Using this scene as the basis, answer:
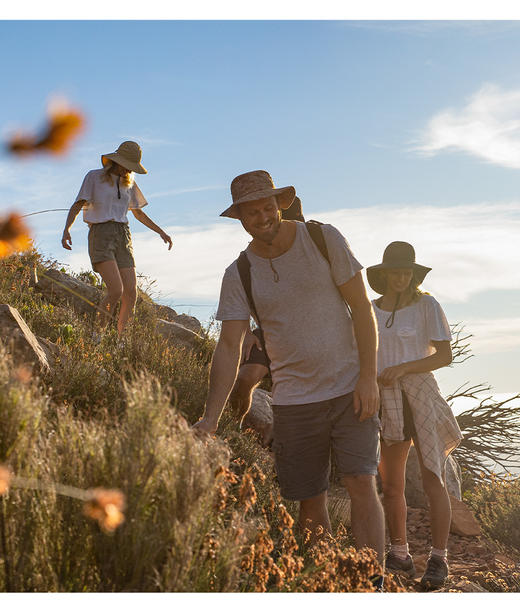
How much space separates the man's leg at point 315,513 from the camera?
12.6ft

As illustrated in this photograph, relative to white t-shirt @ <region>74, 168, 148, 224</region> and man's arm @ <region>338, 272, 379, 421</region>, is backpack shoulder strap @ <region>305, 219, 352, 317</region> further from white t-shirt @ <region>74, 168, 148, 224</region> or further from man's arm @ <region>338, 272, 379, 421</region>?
white t-shirt @ <region>74, 168, 148, 224</region>

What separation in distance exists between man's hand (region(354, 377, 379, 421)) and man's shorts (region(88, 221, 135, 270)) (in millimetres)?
4538

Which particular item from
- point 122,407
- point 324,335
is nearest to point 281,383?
point 324,335

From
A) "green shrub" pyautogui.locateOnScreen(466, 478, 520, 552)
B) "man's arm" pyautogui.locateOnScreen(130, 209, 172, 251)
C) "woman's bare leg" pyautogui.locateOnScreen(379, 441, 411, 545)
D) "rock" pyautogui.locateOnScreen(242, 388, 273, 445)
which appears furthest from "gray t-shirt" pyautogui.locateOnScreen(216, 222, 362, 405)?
"man's arm" pyautogui.locateOnScreen(130, 209, 172, 251)

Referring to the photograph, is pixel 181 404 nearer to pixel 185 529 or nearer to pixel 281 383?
pixel 281 383

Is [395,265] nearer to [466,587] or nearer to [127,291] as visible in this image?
A: [466,587]

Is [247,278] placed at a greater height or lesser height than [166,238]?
lesser

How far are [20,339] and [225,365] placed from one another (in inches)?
84.1

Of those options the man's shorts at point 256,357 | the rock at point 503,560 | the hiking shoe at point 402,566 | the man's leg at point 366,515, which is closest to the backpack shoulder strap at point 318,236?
the man's leg at point 366,515

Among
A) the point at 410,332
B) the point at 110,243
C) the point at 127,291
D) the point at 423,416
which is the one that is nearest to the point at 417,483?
the point at 423,416

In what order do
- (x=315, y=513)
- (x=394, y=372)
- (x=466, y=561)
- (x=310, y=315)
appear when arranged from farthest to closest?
(x=466, y=561) → (x=394, y=372) → (x=315, y=513) → (x=310, y=315)

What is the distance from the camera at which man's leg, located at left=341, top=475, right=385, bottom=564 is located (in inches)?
137

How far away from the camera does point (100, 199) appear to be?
296 inches
